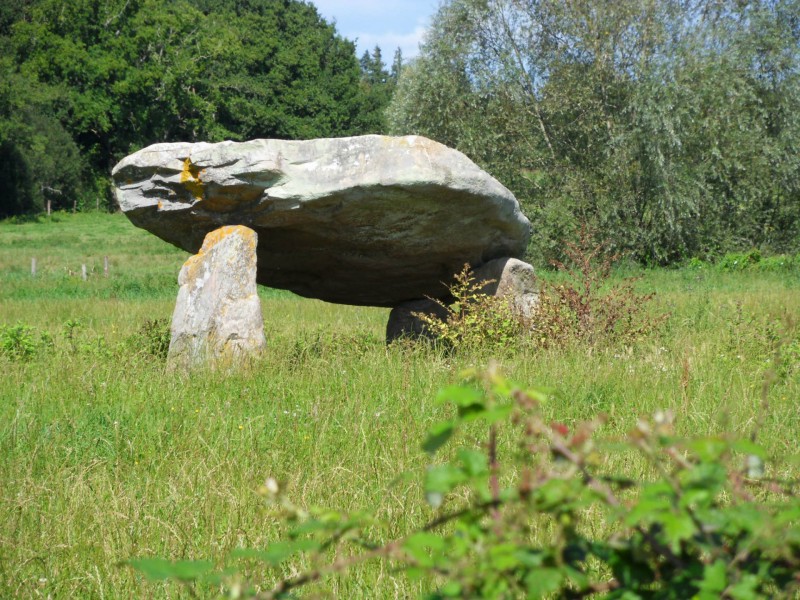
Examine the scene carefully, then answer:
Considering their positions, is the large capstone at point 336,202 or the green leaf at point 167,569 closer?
the green leaf at point 167,569

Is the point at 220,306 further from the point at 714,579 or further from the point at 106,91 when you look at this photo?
the point at 106,91

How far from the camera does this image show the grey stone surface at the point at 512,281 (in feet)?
27.9

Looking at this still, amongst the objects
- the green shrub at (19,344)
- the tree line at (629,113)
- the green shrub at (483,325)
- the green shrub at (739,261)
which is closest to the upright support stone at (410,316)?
the green shrub at (483,325)

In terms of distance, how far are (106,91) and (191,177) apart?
140ft

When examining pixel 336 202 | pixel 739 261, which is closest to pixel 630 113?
pixel 739 261

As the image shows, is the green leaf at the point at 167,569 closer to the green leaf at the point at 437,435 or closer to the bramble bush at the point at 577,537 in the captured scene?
the bramble bush at the point at 577,537

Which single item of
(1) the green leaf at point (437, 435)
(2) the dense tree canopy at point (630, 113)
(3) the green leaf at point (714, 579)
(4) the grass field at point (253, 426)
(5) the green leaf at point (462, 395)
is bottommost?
(4) the grass field at point (253, 426)

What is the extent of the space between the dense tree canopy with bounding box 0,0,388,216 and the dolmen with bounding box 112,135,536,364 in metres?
34.3

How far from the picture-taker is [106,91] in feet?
152

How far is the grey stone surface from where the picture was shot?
8.51 meters

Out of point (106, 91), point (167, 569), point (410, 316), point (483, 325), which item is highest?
point (106, 91)

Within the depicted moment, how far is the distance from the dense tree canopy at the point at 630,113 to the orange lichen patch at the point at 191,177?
1385cm

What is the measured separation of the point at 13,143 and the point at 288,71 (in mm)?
22214

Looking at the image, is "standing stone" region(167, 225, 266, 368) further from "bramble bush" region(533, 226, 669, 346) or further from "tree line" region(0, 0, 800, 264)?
"tree line" region(0, 0, 800, 264)
